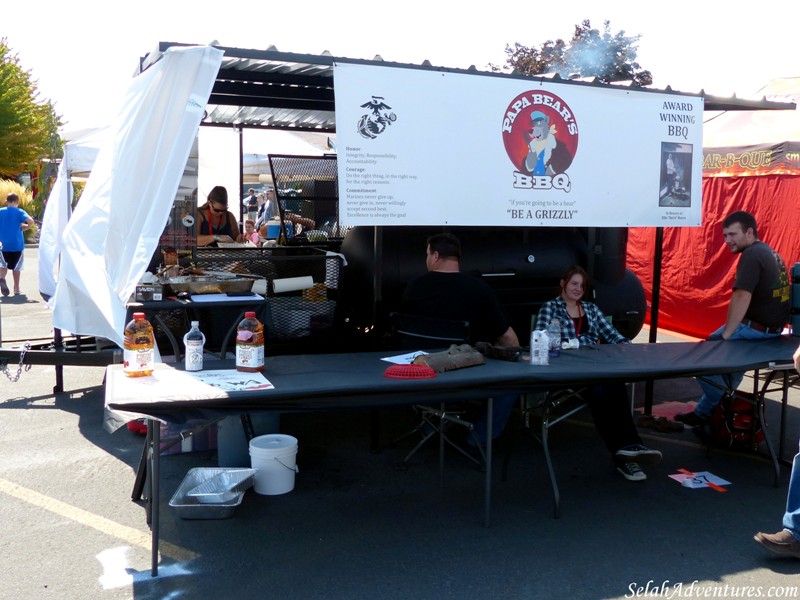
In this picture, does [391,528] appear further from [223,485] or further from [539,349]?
[539,349]

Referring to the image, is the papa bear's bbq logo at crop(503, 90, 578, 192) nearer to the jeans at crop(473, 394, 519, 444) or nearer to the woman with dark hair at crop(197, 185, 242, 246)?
the jeans at crop(473, 394, 519, 444)

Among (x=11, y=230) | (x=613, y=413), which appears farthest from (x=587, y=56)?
(x=613, y=413)

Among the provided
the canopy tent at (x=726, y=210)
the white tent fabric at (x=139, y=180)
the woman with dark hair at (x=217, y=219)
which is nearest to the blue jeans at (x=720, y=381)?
the canopy tent at (x=726, y=210)

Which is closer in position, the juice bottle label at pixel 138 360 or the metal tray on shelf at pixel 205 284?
the juice bottle label at pixel 138 360

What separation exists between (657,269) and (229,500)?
3950 mm

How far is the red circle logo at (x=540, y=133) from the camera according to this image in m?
5.03

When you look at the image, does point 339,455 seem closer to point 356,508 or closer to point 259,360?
point 356,508

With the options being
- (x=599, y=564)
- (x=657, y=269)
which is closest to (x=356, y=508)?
(x=599, y=564)

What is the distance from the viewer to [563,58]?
28.6 meters

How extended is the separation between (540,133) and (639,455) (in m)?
2.29

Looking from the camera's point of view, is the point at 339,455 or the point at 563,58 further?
the point at 563,58

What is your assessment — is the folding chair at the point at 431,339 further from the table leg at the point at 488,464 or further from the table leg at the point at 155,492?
the table leg at the point at 155,492

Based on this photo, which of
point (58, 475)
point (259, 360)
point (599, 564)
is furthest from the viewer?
point (58, 475)

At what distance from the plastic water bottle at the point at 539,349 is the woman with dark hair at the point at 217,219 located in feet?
14.1
